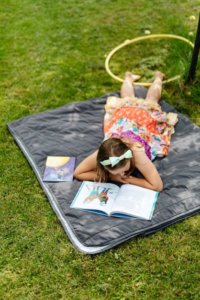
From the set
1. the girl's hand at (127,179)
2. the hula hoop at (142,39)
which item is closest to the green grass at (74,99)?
the hula hoop at (142,39)

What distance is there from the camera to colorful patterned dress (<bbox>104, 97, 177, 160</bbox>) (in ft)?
15.3

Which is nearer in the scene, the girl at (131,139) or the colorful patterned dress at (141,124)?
the girl at (131,139)

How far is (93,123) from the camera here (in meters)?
5.29

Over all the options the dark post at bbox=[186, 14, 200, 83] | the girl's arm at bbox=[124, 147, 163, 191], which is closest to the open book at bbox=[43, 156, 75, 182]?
the girl's arm at bbox=[124, 147, 163, 191]

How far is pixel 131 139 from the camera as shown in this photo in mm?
4500

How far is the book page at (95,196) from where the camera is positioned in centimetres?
409

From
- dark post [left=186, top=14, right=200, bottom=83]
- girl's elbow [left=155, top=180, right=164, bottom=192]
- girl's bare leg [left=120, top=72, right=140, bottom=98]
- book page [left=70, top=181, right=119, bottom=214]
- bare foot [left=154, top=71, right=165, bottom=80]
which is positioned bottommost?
book page [left=70, top=181, right=119, bottom=214]

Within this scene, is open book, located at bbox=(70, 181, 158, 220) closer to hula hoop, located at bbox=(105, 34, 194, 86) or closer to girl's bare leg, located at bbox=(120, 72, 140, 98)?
girl's bare leg, located at bbox=(120, 72, 140, 98)

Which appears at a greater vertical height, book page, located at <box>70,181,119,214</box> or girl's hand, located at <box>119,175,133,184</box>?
girl's hand, located at <box>119,175,133,184</box>

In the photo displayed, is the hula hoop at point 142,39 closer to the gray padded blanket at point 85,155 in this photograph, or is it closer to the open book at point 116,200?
the gray padded blanket at point 85,155

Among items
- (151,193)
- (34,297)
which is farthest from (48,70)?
(34,297)

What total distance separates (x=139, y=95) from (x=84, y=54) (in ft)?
4.85

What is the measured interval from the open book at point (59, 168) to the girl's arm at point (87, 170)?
116 mm

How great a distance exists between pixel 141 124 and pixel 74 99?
4.19 ft
